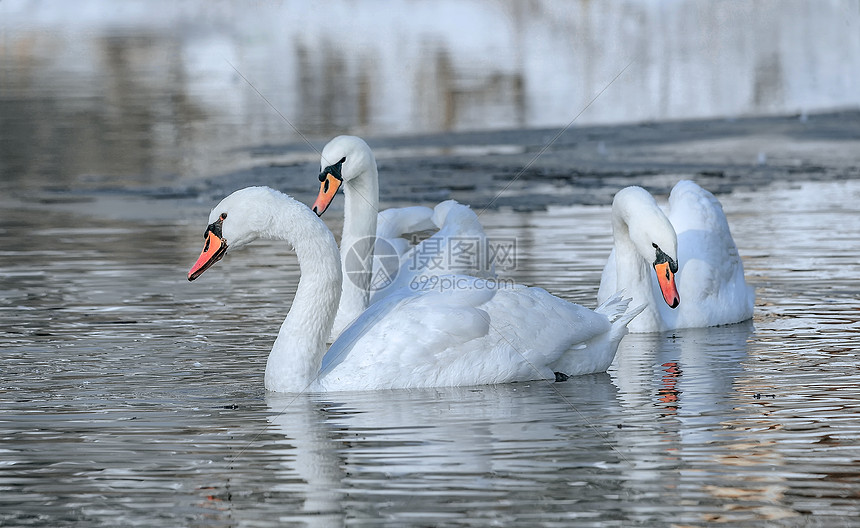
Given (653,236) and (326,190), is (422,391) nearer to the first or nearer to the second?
(653,236)

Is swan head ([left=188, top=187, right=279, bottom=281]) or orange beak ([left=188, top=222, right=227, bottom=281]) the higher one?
swan head ([left=188, top=187, right=279, bottom=281])

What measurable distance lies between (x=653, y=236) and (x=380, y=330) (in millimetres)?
2720

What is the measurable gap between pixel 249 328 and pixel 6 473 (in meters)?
3.81

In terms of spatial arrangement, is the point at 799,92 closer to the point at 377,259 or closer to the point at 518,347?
the point at 377,259

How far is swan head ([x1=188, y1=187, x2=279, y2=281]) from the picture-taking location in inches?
340

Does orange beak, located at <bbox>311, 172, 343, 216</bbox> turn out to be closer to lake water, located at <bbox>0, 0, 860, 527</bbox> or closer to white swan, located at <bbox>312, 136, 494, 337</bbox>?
white swan, located at <bbox>312, 136, 494, 337</bbox>

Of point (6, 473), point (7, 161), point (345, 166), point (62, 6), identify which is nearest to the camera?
point (6, 473)

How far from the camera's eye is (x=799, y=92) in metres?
34.2

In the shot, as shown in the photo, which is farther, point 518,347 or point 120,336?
point 120,336

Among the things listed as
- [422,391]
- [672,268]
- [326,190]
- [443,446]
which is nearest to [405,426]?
[443,446]

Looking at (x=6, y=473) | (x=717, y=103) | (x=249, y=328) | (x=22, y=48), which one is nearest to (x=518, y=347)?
(x=249, y=328)

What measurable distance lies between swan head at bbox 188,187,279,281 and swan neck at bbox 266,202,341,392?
12 cm

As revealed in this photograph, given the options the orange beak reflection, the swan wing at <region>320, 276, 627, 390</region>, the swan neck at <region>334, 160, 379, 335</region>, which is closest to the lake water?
the swan wing at <region>320, 276, 627, 390</region>

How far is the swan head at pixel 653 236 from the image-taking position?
34.4 ft
